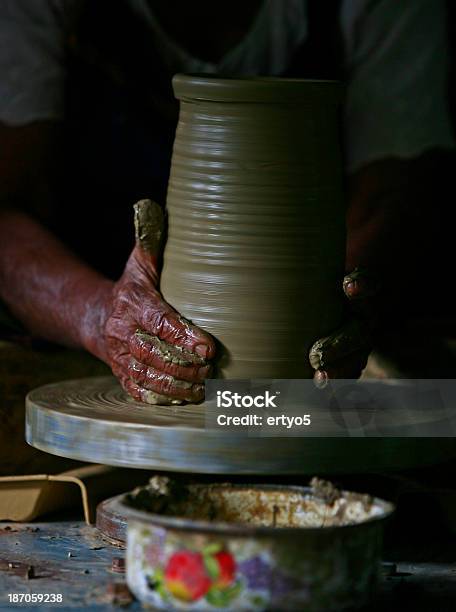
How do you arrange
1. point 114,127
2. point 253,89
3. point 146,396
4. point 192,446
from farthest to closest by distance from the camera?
point 114,127 < point 146,396 < point 253,89 < point 192,446

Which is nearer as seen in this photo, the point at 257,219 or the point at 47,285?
the point at 257,219

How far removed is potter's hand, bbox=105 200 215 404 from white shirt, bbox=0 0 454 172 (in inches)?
39.2

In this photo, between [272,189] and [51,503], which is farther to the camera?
[51,503]

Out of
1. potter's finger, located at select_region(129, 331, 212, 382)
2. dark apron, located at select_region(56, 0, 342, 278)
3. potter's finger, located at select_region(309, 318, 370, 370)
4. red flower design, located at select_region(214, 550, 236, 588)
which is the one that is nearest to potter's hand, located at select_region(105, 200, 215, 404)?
potter's finger, located at select_region(129, 331, 212, 382)

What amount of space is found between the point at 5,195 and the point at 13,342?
0.44 meters

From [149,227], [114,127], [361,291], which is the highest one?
[114,127]

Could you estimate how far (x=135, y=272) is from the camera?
85.0 inches

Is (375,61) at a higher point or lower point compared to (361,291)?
higher

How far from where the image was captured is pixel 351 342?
2068 millimetres

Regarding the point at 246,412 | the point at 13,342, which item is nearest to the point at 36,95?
the point at 13,342

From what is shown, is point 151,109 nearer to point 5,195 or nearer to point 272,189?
point 5,195

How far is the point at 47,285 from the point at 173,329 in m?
0.79
